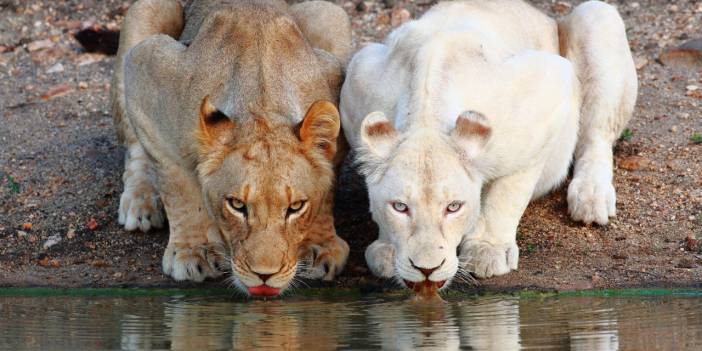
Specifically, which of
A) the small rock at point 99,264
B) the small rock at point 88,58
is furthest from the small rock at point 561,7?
the small rock at point 99,264

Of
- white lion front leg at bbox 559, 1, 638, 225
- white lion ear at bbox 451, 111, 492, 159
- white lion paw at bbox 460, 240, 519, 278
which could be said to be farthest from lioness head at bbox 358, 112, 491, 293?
white lion front leg at bbox 559, 1, 638, 225

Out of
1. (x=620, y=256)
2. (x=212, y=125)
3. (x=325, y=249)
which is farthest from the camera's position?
(x=620, y=256)

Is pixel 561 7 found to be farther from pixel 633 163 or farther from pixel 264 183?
pixel 264 183

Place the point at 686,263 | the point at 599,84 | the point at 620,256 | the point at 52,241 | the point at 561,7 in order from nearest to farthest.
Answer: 1. the point at 686,263
2. the point at 620,256
3. the point at 52,241
4. the point at 599,84
5. the point at 561,7

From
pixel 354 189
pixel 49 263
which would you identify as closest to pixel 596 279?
pixel 354 189

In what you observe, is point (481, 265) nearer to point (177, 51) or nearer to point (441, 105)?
point (441, 105)

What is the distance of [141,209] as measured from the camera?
26.3 ft

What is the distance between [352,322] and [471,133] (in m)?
1.02

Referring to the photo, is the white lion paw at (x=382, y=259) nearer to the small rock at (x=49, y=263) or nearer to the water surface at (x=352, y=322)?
the water surface at (x=352, y=322)

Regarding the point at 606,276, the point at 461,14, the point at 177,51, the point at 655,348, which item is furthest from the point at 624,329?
the point at 177,51

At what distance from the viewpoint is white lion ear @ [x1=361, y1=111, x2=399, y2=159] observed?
20.7 feet

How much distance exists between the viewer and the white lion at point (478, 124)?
623 cm

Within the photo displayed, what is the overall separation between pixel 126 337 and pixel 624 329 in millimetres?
2121

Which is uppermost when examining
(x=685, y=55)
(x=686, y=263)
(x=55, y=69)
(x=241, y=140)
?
(x=241, y=140)
